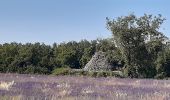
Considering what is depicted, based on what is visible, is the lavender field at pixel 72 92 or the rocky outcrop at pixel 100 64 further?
the rocky outcrop at pixel 100 64

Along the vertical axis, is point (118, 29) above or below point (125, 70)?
above

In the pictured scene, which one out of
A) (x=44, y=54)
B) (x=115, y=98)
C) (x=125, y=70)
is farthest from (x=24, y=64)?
(x=115, y=98)

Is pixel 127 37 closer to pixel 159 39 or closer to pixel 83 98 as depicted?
pixel 159 39

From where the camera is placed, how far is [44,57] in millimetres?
68250

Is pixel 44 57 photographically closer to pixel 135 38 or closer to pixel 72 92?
pixel 135 38

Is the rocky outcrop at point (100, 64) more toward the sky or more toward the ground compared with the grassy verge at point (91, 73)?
more toward the sky

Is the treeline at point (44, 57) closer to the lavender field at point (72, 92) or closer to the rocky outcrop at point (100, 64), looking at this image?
the rocky outcrop at point (100, 64)

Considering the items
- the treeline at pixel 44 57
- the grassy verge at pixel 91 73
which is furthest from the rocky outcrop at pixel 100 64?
the grassy verge at pixel 91 73

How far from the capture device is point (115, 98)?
10.1m

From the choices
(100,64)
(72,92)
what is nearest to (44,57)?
(100,64)

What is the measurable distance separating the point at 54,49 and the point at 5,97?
235 ft

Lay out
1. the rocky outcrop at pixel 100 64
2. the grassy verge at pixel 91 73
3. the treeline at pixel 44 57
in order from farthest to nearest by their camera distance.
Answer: the rocky outcrop at pixel 100 64 → the treeline at pixel 44 57 → the grassy verge at pixel 91 73

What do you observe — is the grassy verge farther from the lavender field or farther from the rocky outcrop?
the lavender field

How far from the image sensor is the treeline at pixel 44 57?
5700 centimetres
